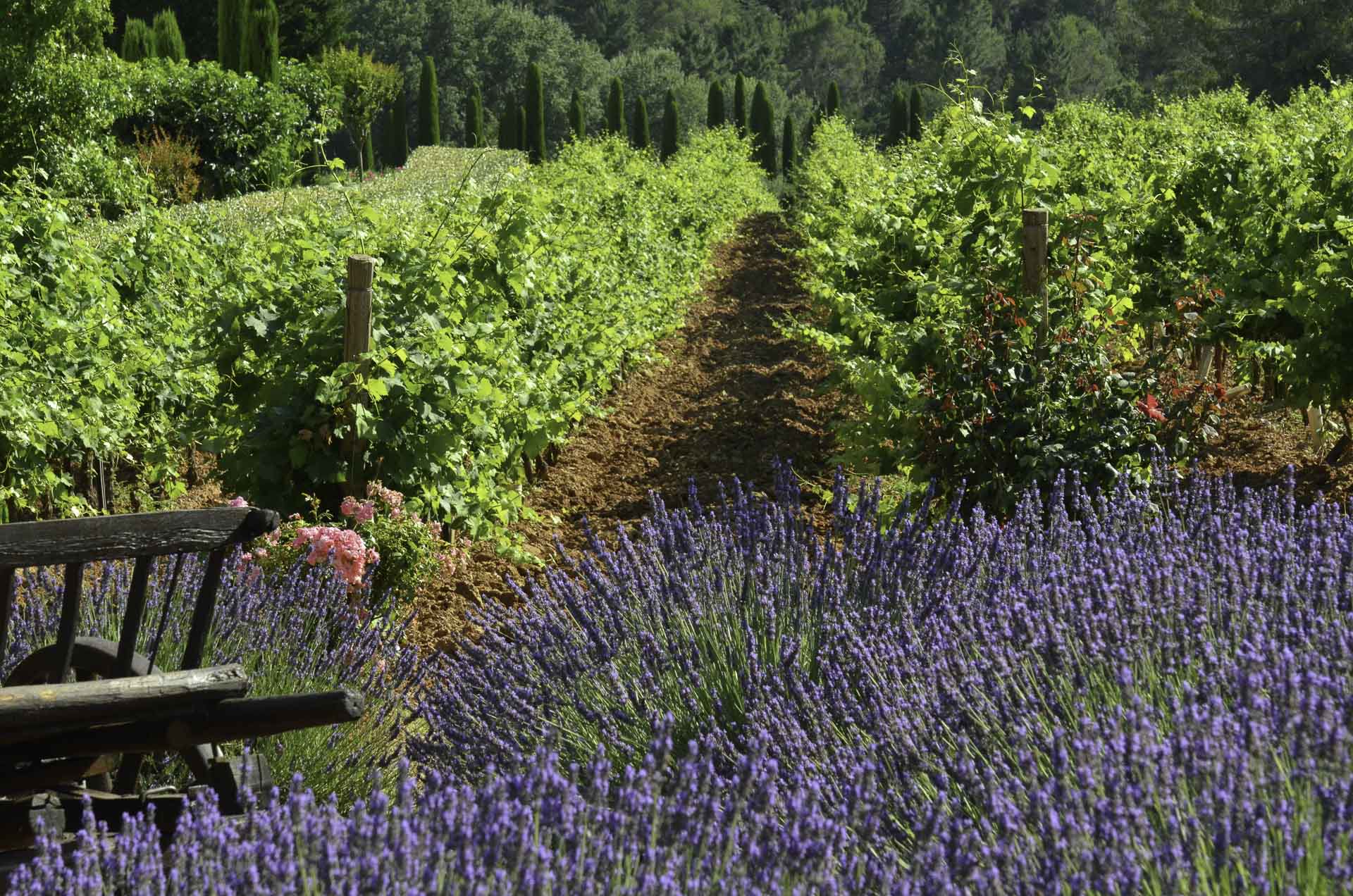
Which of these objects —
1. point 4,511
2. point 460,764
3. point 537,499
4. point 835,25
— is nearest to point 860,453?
point 537,499

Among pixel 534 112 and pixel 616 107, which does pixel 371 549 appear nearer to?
pixel 534 112

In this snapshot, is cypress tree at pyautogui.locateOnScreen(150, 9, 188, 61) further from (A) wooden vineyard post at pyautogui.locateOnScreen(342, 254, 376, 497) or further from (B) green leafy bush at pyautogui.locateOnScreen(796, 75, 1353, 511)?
(A) wooden vineyard post at pyautogui.locateOnScreen(342, 254, 376, 497)

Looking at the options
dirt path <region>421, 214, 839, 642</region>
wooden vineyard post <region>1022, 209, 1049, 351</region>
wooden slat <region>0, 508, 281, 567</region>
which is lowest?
dirt path <region>421, 214, 839, 642</region>

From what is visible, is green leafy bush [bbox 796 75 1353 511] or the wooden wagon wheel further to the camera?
green leafy bush [bbox 796 75 1353 511]

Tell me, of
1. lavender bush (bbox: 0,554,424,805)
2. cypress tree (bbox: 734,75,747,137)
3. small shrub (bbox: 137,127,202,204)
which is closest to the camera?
lavender bush (bbox: 0,554,424,805)

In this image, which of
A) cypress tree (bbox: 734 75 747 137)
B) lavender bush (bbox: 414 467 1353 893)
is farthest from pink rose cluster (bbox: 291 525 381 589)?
cypress tree (bbox: 734 75 747 137)

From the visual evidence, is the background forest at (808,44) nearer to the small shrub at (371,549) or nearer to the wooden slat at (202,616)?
the small shrub at (371,549)

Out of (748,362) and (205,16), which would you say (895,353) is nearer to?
(748,362)

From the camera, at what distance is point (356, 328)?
17.3 ft

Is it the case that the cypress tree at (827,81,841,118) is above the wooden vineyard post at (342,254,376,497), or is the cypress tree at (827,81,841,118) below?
above

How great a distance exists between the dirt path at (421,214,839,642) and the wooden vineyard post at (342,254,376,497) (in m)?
0.65

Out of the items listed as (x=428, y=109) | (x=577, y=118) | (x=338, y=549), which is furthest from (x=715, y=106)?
(x=338, y=549)

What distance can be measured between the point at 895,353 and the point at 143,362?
3636 mm

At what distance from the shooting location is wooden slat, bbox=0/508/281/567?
9.25 ft
